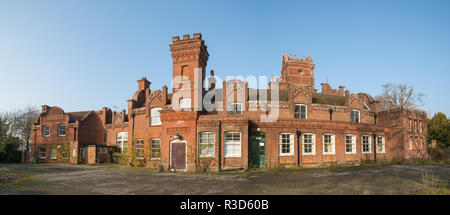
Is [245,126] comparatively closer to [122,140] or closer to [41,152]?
[122,140]

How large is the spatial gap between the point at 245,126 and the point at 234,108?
4.85 meters

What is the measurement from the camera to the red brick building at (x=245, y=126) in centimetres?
1880

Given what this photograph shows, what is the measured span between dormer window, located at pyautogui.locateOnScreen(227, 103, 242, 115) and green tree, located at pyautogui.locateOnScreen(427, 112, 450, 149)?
32.1m

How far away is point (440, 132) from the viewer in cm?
3791

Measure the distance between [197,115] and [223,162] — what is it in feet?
13.1

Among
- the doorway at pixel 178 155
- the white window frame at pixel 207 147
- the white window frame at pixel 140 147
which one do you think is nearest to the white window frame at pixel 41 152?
the white window frame at pixel 140 147

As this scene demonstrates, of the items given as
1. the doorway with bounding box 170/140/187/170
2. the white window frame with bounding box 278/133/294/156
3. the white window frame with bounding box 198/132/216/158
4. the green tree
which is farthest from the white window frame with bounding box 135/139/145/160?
the green tree

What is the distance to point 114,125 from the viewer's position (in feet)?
101

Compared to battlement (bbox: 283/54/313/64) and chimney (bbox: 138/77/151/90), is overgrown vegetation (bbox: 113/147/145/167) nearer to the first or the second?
chimney (bbox: 138/77/151/90)

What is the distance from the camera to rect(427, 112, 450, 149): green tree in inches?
1469

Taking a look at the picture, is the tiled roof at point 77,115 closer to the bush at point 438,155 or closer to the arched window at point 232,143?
the arched window at point 232,143

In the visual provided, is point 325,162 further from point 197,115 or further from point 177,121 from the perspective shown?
point 177,121
